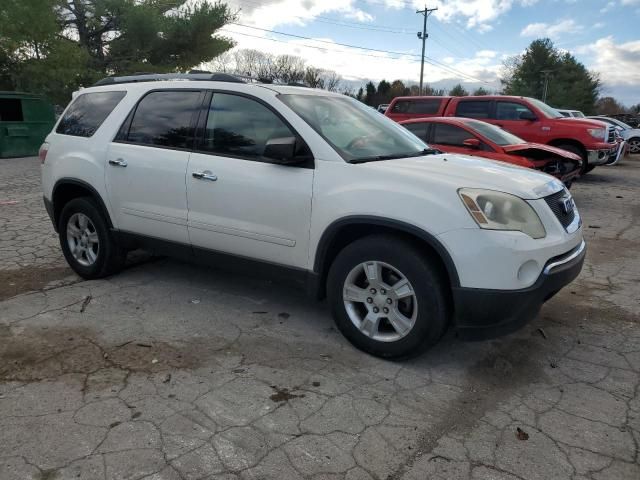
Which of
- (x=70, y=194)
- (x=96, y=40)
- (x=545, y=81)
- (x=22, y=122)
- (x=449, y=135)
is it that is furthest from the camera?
(x=545, y=81)

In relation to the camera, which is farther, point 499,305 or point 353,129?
point 353,129

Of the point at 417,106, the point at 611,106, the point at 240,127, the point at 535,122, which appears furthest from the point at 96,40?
the point at 611,106

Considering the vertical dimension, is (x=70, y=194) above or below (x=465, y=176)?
below

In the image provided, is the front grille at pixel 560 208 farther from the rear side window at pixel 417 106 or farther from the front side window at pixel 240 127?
the rear side window at pixel 417 106

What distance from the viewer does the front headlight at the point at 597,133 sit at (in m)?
10.7

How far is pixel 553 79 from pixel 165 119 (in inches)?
2501

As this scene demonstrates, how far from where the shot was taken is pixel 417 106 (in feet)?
39.7

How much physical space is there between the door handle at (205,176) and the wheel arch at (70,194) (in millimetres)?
1195

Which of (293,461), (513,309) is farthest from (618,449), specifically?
(293,461)

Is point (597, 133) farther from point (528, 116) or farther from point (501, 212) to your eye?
point (501, 212)

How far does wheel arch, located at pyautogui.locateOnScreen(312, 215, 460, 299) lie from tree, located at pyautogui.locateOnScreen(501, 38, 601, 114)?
60.0 metres

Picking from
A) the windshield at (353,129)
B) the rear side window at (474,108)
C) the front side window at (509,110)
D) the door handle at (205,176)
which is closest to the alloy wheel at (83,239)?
the door handle at (205,176)

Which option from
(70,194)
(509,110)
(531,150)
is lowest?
(70,194)

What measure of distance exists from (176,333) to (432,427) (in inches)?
78.1
